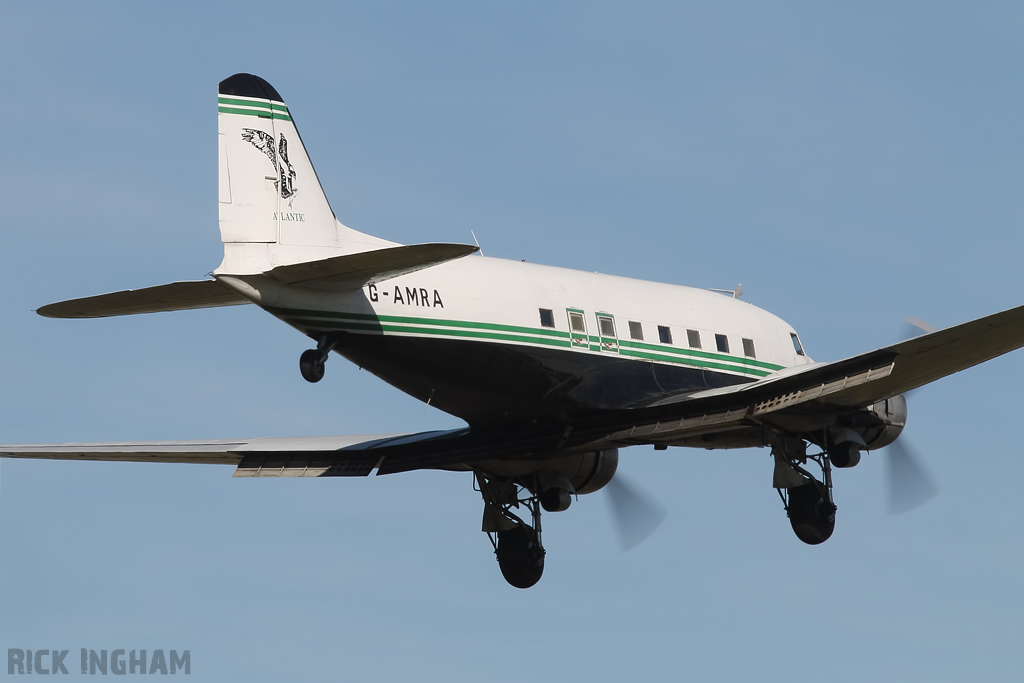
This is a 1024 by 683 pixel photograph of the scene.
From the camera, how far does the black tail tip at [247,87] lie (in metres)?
26.2

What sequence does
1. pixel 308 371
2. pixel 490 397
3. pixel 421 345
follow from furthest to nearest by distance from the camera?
pixel 490 397 < pixel 421 345 < pixel 308 371

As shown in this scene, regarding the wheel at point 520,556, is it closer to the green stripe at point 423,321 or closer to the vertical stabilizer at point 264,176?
the green stripe at point 423,321

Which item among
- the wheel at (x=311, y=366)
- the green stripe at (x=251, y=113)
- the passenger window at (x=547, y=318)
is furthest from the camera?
the passenger window at (x=547, y=318)

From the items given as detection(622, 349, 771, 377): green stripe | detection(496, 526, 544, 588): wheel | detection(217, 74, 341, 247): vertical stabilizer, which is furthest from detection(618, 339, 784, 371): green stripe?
detection(217, 74, 341, 247): vertical stabilizer

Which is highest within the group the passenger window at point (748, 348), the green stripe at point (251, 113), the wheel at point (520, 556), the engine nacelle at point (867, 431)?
the green stripe at point (251, 113)

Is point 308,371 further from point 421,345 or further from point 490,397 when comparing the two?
point 490,397

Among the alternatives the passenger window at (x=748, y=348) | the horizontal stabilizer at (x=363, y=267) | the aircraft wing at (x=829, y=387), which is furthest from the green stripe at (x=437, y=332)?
the passenger window at (x=748, y=348)

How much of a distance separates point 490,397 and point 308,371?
203 inches

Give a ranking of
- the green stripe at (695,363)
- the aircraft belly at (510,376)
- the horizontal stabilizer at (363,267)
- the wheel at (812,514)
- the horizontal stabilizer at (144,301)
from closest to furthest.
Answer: the horizontal stabilizer at (363,267), the horizontal stabilizer at (144,301), the aircraft belly at (510,376), the green stripe at (695,363), the wheel at (812,514)

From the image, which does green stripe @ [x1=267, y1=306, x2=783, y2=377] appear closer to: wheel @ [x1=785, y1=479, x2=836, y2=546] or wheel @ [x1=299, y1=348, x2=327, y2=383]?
wheel @ [x1=299, y1=348, x2=327, y2=383]

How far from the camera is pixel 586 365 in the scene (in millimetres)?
29250

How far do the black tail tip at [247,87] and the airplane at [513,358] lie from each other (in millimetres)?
34

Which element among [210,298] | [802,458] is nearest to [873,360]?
[802,458]

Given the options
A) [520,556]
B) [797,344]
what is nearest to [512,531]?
[520,556]
